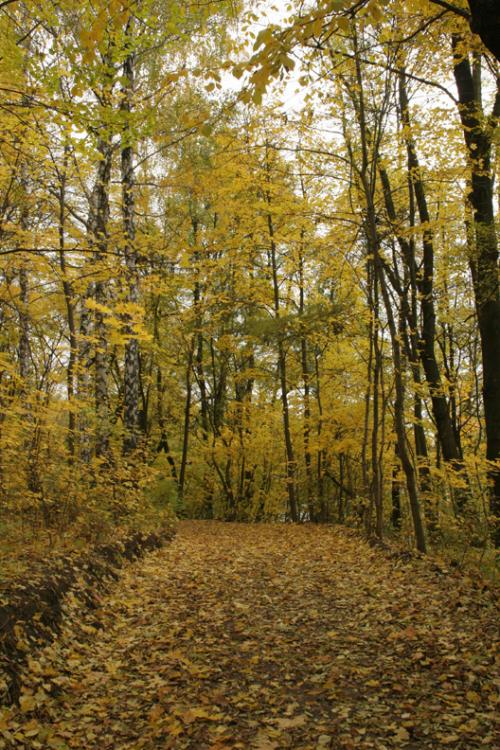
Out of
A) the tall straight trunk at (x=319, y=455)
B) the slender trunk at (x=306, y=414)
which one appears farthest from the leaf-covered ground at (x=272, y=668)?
the slender trunk at (x=306, y=414)

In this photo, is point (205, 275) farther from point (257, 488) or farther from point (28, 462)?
point (28, 462)

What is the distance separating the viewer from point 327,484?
19109 millimetres

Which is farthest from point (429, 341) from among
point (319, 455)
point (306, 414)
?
point (319, 455)

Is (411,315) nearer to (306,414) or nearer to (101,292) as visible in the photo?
(306,414)

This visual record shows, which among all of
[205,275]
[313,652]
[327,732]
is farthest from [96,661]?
[205,275]

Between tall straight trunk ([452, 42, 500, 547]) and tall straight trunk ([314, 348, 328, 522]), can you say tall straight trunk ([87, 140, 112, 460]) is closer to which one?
tall straight trunk ([314, 348, 328, 522])

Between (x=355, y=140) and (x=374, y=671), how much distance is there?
1053 cm

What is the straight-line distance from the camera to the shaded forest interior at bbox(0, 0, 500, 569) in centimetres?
616

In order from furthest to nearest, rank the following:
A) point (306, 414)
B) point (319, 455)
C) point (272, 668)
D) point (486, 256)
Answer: point (306, 414), point (319, 455), point (486, 256), point (272, 668)

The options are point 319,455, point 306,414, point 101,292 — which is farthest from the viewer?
point 306,414

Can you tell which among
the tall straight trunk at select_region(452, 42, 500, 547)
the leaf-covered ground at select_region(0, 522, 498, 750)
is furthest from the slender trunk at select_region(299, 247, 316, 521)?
the leaf-covered ground at select_region(0, 522, 498, 750)

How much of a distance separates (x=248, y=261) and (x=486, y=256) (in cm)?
983

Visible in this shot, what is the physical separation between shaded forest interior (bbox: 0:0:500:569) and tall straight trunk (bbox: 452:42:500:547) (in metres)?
0.04

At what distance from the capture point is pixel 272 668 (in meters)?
4.42
